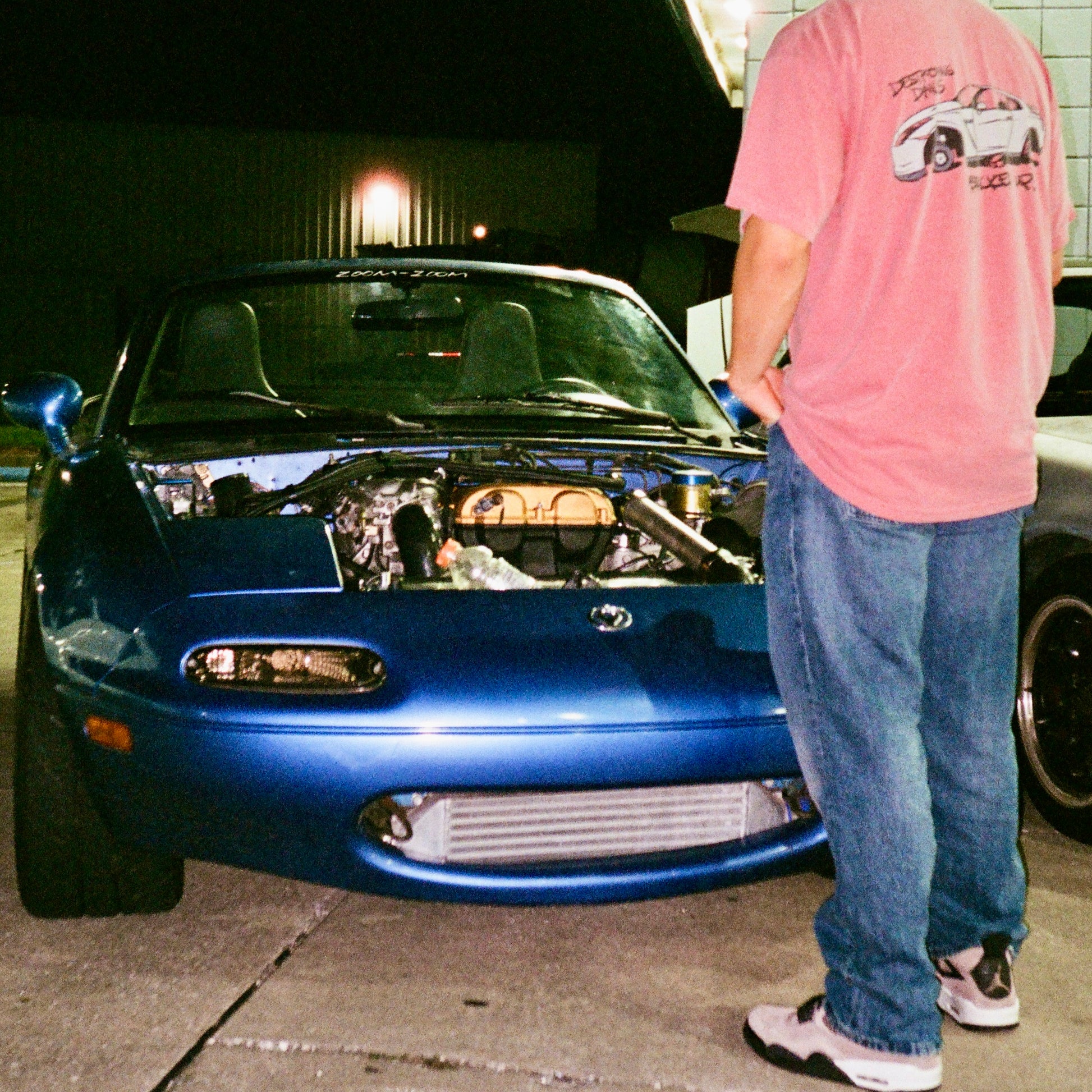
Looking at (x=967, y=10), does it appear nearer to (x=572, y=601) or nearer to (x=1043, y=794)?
(x=572, y=601)

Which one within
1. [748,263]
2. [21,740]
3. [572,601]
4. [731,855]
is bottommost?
[731,855]

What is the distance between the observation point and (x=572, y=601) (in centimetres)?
251

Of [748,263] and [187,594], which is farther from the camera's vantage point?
[187,594]

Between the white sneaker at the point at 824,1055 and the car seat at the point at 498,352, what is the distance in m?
2.31

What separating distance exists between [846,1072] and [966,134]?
138 centimetres

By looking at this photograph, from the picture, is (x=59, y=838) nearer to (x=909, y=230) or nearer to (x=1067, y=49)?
(x=909, y=230)

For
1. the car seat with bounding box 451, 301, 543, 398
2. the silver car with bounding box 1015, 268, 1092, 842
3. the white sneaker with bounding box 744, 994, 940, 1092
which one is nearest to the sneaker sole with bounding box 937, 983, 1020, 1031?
the white sneaker with bounding box 744, 994, 940, 1092

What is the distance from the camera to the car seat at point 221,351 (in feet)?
12.7

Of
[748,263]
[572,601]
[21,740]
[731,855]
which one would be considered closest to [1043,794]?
[731,855]


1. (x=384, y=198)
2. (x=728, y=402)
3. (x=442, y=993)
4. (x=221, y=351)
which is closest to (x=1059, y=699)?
(x=728, y=402)

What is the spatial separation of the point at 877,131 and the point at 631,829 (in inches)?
47.5

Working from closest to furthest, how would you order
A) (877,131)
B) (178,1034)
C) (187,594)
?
1. (877,131)
2. (178,1034)
3. (187,594)

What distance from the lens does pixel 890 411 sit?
1.93 m

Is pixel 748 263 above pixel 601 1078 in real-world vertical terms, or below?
above
